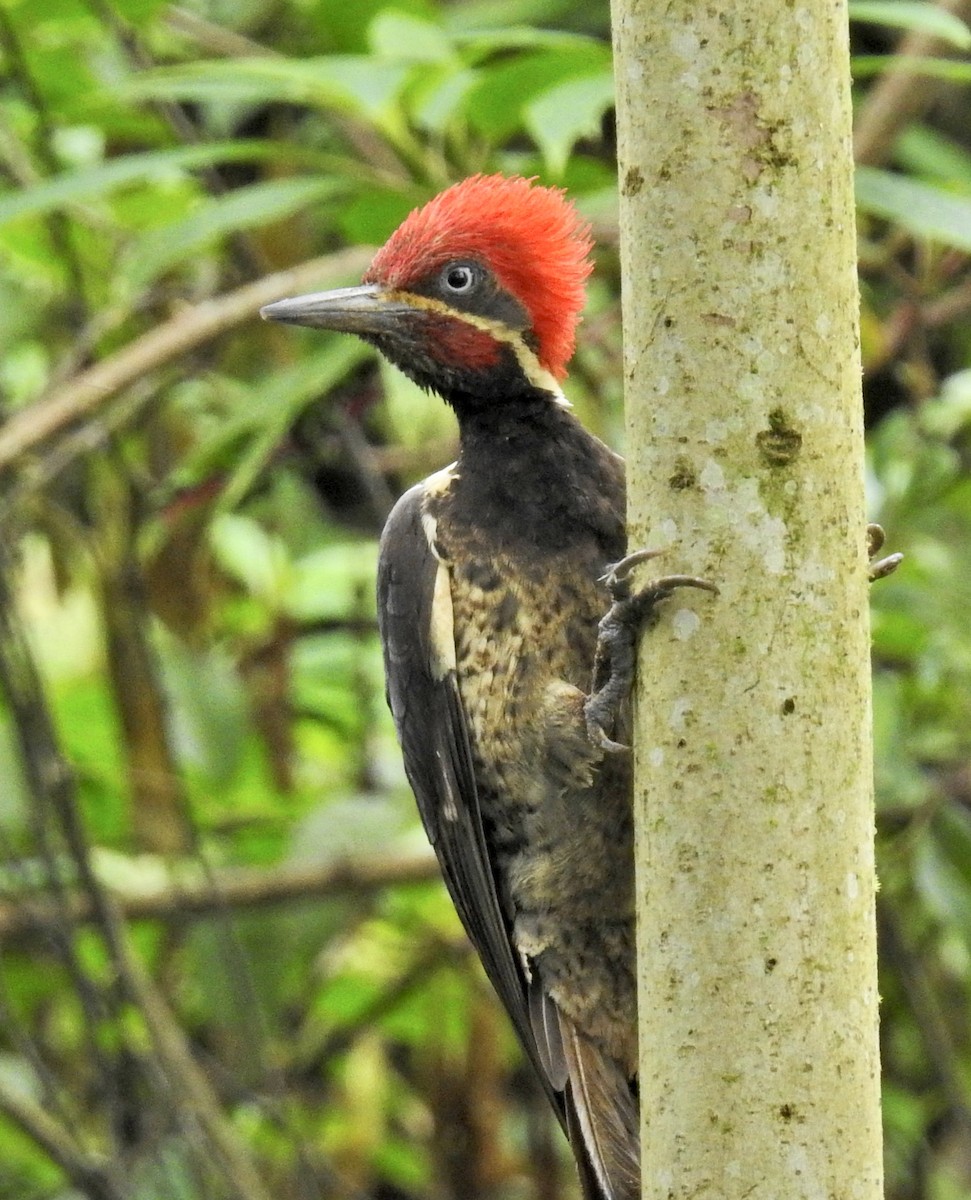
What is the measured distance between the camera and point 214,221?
287cm

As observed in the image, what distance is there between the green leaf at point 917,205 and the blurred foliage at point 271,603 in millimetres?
12

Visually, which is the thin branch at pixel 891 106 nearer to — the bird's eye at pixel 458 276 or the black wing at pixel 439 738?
the bird's eye at pixel 458 276

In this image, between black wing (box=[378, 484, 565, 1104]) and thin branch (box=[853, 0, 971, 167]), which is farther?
thin branch (box=[853, 0, 971, 167])

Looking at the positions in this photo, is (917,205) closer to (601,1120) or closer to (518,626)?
(518,626)

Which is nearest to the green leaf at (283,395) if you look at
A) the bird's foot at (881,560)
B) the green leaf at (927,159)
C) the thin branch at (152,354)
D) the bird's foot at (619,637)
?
the thin branch at (152,354)

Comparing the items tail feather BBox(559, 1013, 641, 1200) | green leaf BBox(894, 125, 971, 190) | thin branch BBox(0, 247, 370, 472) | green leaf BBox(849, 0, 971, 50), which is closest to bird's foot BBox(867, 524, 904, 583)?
green leaf BBox(849, 0, 971, 50)

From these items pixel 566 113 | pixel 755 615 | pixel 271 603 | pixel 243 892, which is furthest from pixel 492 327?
pixel 271 603

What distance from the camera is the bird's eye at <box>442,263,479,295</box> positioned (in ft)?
8.75

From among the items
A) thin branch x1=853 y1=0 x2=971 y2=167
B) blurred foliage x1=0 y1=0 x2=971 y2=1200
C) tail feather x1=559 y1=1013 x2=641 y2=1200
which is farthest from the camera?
thin branch x1=853 y1=0 x2=971 y2=167

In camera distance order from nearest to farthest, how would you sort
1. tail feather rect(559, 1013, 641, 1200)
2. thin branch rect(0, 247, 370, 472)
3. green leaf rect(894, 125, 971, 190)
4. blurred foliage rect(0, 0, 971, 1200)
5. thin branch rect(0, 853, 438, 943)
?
tail feather rect(559, 1013, 641, 1200) → thin branch rect(0, 247, 370, 472) → blurred foliage rect(0, 0, 971, 1200) → thin branch rect(0, 853, 438, 943) → green leaf rect(894, 125, 971, 190)

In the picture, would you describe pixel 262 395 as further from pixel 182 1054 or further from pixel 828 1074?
pixel 828 1074

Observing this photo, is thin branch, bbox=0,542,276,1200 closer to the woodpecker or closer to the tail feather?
the woodpecker

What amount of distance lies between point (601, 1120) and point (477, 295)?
1.24 metres

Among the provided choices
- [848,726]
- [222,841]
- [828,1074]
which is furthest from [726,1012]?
[222,841]
